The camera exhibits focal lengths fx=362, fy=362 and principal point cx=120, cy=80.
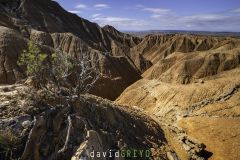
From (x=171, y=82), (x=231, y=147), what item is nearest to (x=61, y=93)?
(x=231, y=147)

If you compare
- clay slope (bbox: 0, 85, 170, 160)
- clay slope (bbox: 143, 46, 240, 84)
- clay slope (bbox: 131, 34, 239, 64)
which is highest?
clay slope (bbox: 0, 85, 170, 160)

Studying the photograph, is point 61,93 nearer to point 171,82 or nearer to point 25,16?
point 171,82

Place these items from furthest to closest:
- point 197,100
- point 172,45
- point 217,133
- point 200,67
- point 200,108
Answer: point 172,45, point 200,67, point 197,100, point 200,108, point 217,133

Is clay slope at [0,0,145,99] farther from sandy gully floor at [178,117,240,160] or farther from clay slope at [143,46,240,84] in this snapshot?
sandy gully floor at [178,117,240,160]

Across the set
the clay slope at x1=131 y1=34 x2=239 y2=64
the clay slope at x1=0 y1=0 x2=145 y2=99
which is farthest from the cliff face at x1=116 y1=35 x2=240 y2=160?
the clay slope at x1=131 y1=34 x2=239 y2=64

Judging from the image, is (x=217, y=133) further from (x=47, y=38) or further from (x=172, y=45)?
(x=172, y=45)

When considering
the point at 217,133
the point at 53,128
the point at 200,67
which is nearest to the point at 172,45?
the point at 200,67

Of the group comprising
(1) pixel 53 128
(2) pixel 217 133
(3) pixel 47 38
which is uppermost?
(3) pixel 47 38
